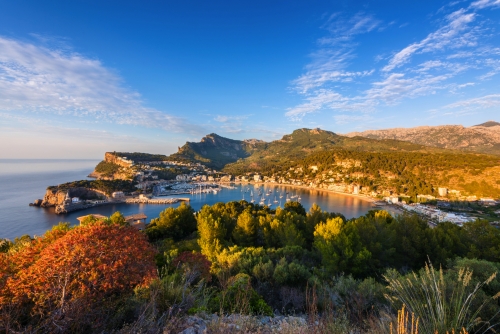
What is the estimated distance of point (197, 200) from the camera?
182 feet

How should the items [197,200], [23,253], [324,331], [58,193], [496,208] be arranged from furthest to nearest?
[197,200] < [58,193] < [496,208] < [23,253] < [324,331]

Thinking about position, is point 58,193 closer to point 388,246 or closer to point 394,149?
point 388,246

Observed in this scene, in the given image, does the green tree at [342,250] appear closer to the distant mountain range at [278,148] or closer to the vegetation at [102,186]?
the vegetation at [102,186]

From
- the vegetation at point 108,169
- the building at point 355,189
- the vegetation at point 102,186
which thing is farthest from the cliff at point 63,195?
the building at point 355,189

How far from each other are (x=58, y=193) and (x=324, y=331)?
2228 inches

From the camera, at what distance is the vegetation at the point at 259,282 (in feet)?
8.52

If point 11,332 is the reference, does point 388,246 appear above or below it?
below

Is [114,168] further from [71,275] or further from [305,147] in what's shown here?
[305,147]

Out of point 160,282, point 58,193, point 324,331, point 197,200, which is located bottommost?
point 197,200

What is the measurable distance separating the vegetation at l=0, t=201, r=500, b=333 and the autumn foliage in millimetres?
14

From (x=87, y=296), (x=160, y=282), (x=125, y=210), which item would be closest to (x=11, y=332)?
(x=87, y=296)

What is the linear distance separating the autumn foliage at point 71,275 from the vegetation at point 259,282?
1 centimetres

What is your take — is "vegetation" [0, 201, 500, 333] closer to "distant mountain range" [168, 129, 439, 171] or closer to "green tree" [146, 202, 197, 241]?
"green tree" [146, 202, 197, 241]

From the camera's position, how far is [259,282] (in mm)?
6652
